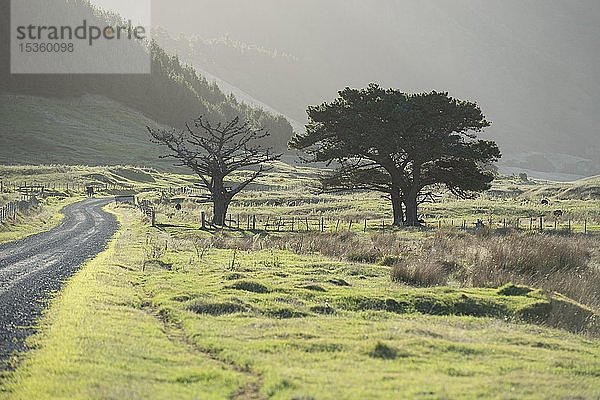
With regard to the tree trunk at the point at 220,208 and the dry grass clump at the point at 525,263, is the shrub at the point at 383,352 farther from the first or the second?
the tree trunk at the point at 220,208

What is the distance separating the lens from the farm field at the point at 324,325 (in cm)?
1136

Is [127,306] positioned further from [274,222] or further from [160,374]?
[274,222]

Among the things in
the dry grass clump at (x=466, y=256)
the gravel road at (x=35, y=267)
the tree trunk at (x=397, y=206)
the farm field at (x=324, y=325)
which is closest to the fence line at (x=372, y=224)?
the tree trunk at (x=397, y=206)

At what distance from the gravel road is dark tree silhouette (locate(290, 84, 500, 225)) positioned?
61.0 ft

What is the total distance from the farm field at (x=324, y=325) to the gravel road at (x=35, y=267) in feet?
1.89

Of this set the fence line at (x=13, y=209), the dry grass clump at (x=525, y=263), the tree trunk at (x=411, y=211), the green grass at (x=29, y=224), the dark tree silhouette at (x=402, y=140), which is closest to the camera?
the dry grass clump at (x=525, y=263)

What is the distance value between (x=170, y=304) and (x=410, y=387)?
8.96 m

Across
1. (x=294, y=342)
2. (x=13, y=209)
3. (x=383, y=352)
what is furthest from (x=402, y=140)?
(x=383, y=352)

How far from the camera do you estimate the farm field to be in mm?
11359

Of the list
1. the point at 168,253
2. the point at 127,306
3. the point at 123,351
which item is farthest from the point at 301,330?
the point at 168,253

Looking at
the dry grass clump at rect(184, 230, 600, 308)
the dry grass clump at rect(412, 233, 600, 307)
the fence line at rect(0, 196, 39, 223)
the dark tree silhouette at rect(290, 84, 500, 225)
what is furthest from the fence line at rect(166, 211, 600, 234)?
the dry grass clump at rect(412, 233, 600, 307)

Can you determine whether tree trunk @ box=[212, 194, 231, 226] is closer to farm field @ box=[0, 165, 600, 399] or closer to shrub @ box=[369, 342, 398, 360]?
farm field @ box=[0, 165, 600, 399]

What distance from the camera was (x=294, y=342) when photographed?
14.2m

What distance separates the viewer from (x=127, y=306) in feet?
59.6
